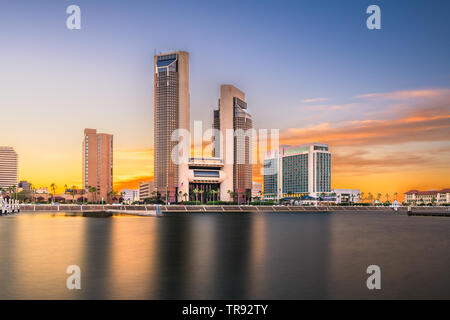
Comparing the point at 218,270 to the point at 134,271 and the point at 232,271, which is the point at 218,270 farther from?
the point at 134,271

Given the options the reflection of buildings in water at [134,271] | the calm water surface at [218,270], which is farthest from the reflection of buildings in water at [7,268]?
the reflection of buildings in water at [134,271]

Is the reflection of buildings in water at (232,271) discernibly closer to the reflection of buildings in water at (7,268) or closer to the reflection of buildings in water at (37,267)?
the reflection of buildings in water at (37,267)

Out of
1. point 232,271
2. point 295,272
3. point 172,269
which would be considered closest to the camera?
point 295,272

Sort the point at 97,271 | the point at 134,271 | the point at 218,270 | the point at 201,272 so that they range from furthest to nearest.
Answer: the point at 218,270 → the point at 134,271 → the point at 201,272 → the point at 97,271

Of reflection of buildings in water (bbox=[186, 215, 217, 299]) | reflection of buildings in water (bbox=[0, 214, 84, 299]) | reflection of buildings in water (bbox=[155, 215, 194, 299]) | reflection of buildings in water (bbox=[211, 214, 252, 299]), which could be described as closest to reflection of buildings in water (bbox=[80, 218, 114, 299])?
reflection of buildings in water (bbox=[0, 214, 84, 299])

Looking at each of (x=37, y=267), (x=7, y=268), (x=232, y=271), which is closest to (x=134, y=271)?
(x=232, y=271)

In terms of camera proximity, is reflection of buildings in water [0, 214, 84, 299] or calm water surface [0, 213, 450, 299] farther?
calm water surface [0, 213, 450, 299]

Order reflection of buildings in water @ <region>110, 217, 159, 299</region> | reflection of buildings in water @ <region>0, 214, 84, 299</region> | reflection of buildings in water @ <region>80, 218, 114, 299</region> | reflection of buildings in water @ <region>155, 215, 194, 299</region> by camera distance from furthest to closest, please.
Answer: reflection of buildings in water @ <region>155, 215, 194, 299</region>
reflection of buildings in water @ <region>110, 217, 159, 299</region>
reflection of buildings in water @ <region>80, 218, 114, 299</region>
reflection of buildings in water @ <region>0, 214, 84, 299</region>

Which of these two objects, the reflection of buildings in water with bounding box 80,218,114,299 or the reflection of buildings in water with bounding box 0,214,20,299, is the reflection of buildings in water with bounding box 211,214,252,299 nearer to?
the reflection of buildings in water with bounding box 80,218,114,299

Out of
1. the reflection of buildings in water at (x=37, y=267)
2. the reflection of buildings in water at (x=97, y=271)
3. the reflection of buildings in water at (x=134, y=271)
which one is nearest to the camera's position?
the reflection of buildings in water at (x=37, y=267)

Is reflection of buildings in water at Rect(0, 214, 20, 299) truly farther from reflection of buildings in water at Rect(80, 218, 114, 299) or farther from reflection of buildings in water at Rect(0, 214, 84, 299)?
reflection of buildings in water at Rect(80, 218, 114, 299)

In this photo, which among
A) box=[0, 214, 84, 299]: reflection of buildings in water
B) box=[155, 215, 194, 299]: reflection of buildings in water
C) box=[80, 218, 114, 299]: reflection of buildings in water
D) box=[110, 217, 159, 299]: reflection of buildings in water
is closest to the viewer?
box=[0, 214, 84, 299]: reflection of buildings in water
